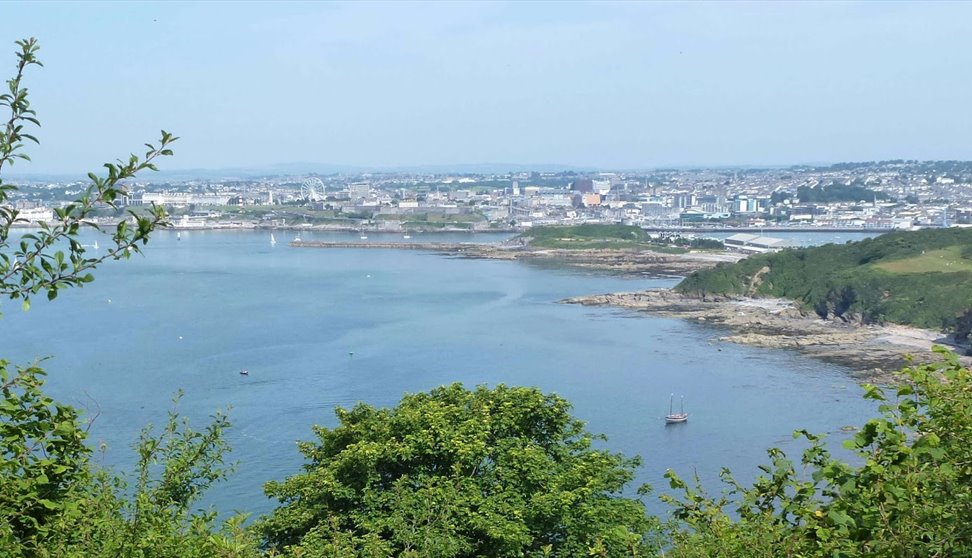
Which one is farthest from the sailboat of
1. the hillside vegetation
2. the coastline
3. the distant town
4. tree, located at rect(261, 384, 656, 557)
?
the distant town

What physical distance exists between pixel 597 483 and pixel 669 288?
1808cm

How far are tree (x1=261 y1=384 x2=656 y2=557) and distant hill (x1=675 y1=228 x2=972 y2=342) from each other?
11855mm

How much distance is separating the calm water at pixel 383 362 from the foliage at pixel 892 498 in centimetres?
468

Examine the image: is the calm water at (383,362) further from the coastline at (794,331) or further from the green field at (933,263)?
the green field at (933,263)

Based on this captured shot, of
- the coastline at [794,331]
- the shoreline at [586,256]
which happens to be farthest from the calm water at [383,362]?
the shoreline at [586,256]

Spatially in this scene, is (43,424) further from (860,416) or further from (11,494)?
(860,416)

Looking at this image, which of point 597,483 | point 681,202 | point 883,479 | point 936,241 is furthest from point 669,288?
point 681,202

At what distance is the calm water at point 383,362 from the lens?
30.2 ft

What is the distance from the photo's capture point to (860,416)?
1034 cm

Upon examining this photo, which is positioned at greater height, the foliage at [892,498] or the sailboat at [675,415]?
the foliage at [892,498]

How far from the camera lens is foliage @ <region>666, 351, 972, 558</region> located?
1.32m

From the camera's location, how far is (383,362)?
42.1 feet

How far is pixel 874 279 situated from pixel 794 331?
262 centimetres

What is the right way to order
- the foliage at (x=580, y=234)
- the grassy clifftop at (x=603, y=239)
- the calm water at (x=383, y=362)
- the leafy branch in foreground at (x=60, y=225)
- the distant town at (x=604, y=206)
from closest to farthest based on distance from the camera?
1. the leafy branch in foreground at (x=60, y=225)
2. the calm water at (x=383, y=362)
3. the grassy clifftop at (x=603, y=239)
4. the foliage at (x=580, y=234)
5. the distant town at (x=604, y=206)
